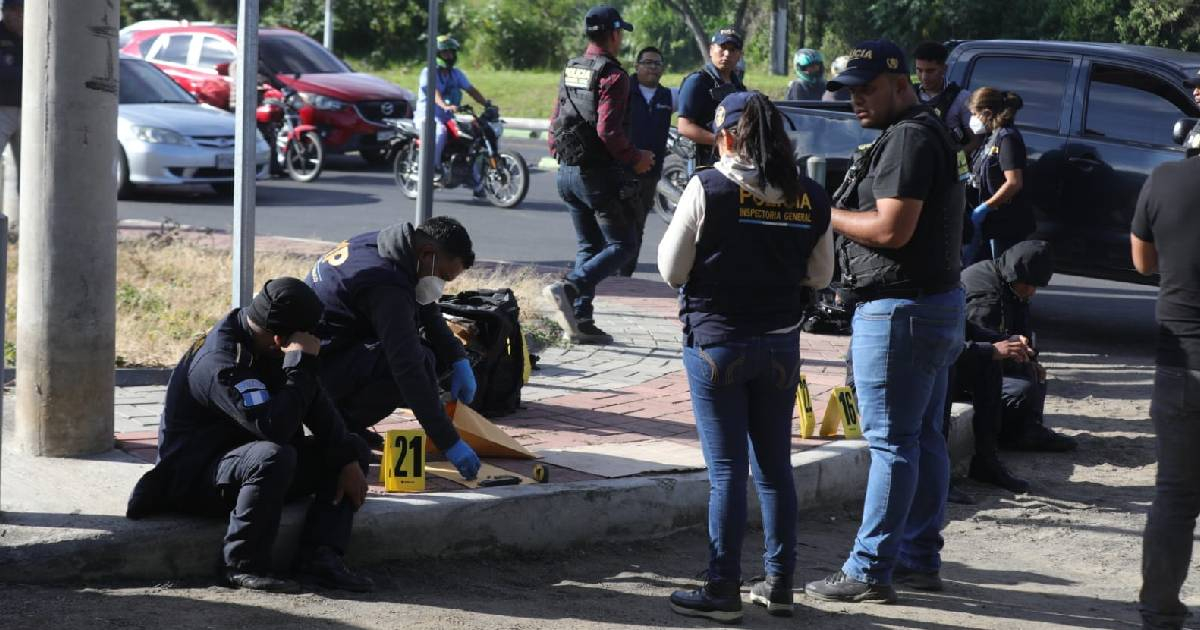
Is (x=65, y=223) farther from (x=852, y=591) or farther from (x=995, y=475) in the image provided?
(x=995, y=475)

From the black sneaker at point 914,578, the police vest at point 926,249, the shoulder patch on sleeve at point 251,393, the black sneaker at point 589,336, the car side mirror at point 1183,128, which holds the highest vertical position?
the car side mirror at point 1183,128

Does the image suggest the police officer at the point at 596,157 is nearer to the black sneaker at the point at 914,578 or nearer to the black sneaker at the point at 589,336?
the black sneaker at the point at 589,336

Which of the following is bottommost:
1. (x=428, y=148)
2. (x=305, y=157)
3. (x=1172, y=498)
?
(x=1172, y=498)

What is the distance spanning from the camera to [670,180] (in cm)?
1473

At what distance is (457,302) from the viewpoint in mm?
7148

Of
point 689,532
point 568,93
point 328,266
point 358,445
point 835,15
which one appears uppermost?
point 835,15

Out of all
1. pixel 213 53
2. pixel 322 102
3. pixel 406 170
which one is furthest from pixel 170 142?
pixel 213 53

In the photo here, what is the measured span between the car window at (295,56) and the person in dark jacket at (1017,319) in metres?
13.2

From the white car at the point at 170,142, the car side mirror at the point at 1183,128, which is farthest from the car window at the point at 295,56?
the car side mirror at the point at 1183,128

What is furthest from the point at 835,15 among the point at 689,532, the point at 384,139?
the point at 689,532

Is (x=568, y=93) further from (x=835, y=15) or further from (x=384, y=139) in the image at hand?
(x=835, y=15)

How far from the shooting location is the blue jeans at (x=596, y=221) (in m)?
8.45

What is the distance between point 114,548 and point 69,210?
145 cm

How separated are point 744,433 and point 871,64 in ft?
4.16
